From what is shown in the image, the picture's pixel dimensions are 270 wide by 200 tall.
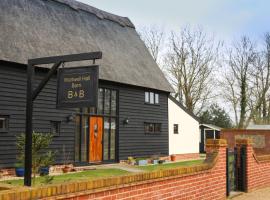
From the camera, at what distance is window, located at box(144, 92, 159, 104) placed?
80.7 ft

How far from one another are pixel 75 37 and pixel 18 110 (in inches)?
260

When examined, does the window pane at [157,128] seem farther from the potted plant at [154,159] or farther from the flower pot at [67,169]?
the flower pot at [67,169]

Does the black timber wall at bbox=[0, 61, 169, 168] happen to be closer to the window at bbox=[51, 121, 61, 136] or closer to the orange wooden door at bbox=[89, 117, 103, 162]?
the window at bbox=[51, 121, 61, 136]

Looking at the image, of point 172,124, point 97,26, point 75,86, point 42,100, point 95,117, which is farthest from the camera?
point 172,124

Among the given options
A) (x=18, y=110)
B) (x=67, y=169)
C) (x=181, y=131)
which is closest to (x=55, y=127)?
(x=67, y=169)

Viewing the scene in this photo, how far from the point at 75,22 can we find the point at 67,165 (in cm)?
851

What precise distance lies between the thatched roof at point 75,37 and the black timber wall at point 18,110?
735 millimetres

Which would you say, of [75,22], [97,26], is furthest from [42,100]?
[97,26]

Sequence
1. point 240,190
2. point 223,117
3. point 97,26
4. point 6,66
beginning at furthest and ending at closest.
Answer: point 223,117 < point 97,26 < point 6,66 < point 240,190

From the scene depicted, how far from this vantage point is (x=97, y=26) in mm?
25250

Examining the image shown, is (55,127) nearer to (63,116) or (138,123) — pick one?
Result: (63,116)

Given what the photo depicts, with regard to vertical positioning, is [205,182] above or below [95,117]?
below

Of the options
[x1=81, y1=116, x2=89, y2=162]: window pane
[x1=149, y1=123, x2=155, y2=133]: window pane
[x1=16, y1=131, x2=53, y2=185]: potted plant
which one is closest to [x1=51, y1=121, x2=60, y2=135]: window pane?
[x1=81, y1=116, x2=89, y2=162]: window pane

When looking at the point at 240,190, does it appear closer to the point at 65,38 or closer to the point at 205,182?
the point at 205,182
